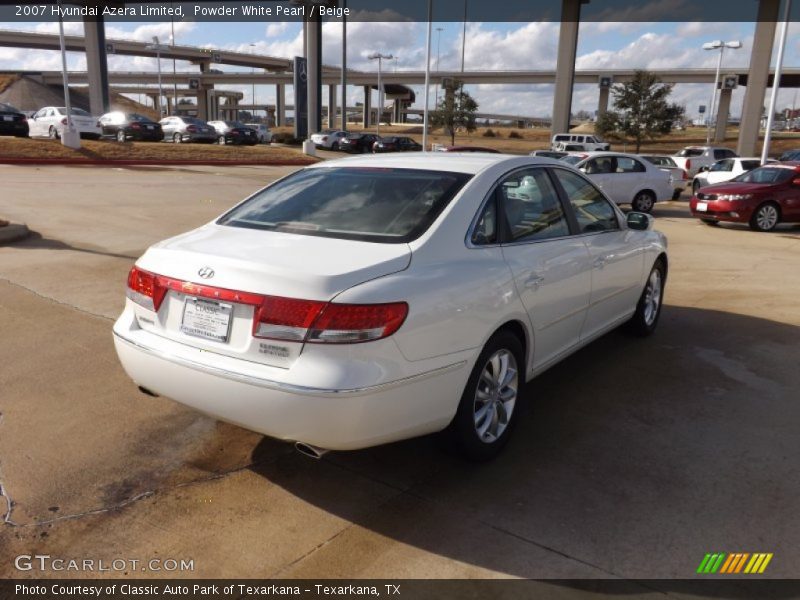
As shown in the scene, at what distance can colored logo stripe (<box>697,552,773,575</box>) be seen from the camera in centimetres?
287

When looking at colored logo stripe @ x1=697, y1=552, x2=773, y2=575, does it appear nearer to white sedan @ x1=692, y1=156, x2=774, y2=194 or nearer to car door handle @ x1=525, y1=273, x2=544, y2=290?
car door handle @ x1=525, y1=273, x2=544, y2=290

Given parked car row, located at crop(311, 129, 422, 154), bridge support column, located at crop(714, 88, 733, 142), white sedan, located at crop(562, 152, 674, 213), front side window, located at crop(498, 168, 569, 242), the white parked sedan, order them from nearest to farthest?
front side window, located at crop(498, 168, 569, 242) → white sedan, located at crop(562, 152, 674, 213) → the white parked sedan → parked car row, located at crop(311, 129, 422, 154) → bridge support column, located at crop(714, 88, 733, 142)

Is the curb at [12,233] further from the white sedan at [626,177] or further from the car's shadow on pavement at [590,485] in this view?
the white sedan at [626,177]

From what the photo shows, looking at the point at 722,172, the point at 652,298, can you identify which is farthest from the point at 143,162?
the point at 652,298

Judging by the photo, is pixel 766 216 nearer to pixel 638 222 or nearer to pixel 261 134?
pixel 638 222

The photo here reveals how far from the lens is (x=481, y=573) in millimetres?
2811

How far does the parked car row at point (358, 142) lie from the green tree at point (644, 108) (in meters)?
15.9

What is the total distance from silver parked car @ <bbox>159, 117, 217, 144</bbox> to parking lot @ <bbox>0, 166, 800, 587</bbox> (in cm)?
3257

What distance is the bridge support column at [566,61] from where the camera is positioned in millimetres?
47062

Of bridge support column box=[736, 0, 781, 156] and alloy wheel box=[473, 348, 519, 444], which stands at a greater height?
bridge support column box=[736, 0, 781, 156]

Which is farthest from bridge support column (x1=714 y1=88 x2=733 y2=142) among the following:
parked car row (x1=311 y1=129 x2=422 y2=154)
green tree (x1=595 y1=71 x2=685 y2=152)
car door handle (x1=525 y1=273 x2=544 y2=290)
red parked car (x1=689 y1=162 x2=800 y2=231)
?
car door handle (x1=525 y1=273 x2=544 y2=290)

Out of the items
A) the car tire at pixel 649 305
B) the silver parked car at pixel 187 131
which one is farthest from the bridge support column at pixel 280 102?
the car tire at pixel 649 305

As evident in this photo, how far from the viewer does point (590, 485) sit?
3510 millimetres

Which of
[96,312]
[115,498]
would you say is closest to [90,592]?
[115,498]
